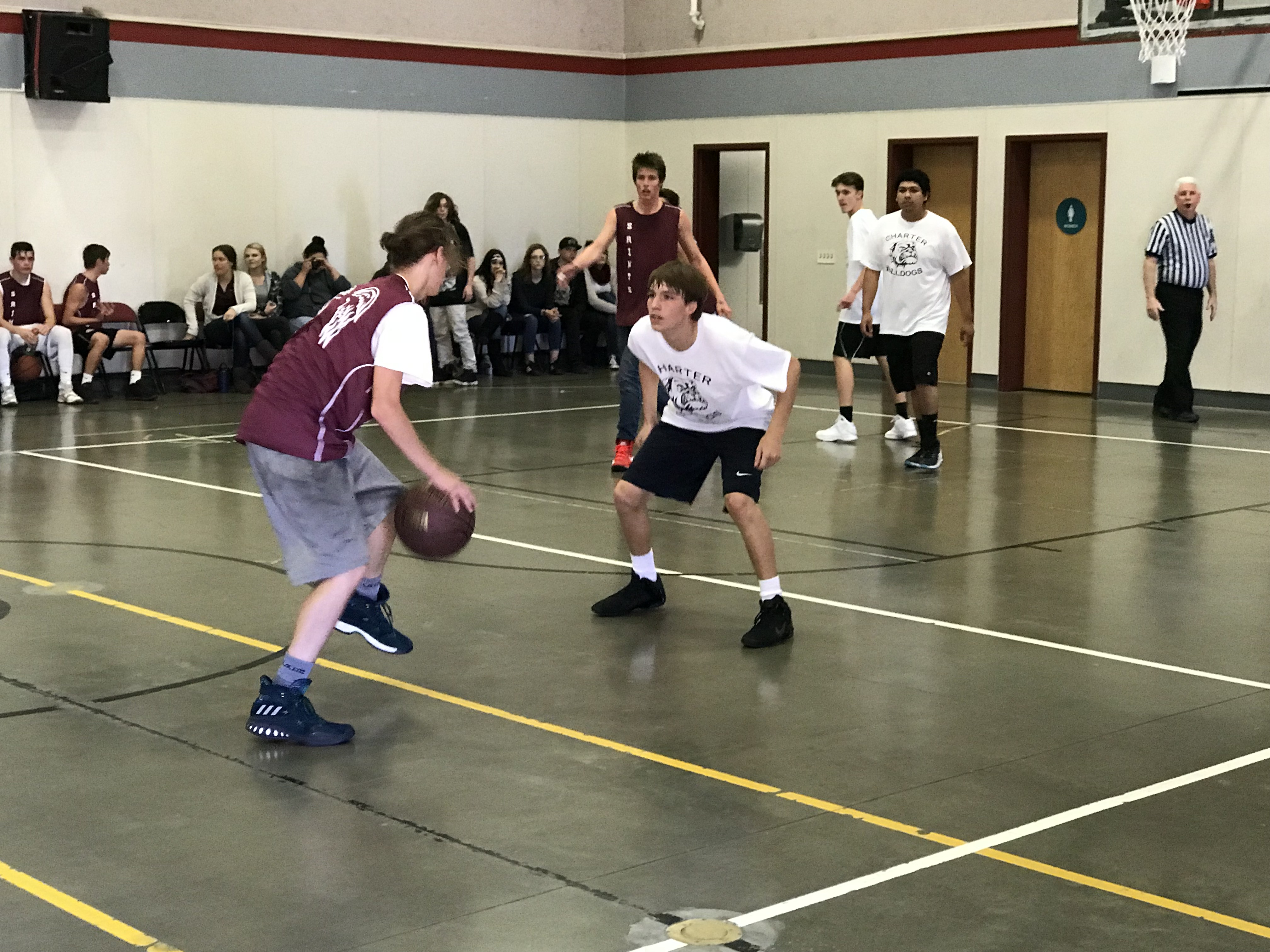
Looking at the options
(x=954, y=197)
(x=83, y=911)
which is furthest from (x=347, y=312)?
(x=954, y=197)

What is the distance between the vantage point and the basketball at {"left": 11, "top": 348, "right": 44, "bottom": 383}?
51.4 feet

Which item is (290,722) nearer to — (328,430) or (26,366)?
(328,430)

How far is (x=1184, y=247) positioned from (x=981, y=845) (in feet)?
37.7

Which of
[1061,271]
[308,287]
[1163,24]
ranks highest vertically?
[1163,24]

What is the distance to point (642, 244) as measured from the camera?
10867 mm

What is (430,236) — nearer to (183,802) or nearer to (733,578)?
(183,802)

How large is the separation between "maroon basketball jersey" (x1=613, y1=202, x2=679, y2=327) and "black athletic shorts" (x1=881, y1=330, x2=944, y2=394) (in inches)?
76.7

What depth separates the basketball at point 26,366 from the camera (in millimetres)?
15664

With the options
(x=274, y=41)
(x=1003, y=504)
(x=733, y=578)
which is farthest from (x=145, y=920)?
(x=274, y=41)

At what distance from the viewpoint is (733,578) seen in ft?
26.4

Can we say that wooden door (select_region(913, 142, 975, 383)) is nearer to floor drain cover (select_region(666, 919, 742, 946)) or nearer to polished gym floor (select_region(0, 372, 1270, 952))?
polished gym floor (select_region(0, 372, 1270, 952))

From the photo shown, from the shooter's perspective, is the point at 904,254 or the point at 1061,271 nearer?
the point at 904,254

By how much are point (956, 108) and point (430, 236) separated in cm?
1373

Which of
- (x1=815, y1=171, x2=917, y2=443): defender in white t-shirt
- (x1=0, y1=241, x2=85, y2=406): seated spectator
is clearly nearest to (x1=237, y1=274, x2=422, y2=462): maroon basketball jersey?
(x1=815, y1=171, x2=917, y2=443): defender in white t-shirt
